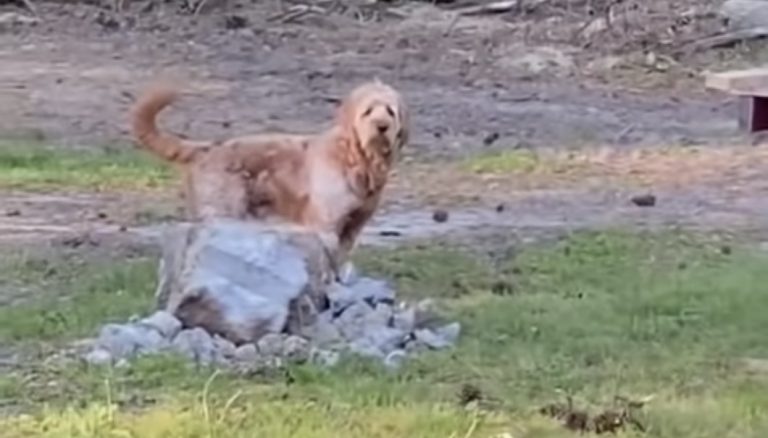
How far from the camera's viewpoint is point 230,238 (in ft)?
24.8

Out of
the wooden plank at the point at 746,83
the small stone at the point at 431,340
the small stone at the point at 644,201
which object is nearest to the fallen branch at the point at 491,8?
the wooden plank at the point at 746,83

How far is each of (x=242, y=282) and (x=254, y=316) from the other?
5.6 inches

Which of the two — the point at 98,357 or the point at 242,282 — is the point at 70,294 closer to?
the point at 242,282

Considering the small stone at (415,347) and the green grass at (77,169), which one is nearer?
the small stone at (415,347)

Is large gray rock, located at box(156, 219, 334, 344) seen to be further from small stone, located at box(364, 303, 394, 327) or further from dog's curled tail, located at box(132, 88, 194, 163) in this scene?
dog's curled tail, located at box(132, 88, 194, 163)

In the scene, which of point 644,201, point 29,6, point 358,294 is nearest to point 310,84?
point 29,6

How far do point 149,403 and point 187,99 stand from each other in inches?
372

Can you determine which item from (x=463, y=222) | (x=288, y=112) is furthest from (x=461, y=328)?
(x=288, y=112)

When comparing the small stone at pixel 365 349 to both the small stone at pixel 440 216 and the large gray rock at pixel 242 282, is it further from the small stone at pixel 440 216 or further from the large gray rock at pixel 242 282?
the small stone at pixel 440 216

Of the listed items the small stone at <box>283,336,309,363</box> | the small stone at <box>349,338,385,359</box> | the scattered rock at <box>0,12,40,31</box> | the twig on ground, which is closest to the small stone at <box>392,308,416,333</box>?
the small stone at <box>349,338,385,359</box>

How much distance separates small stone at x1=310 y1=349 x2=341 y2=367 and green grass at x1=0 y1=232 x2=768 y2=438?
0.16 ft

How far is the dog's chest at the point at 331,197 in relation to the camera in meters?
9.10

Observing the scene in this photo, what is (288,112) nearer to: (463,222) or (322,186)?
(463,222)

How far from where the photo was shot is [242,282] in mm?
7430
